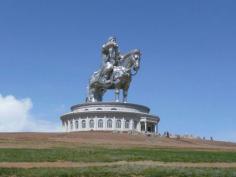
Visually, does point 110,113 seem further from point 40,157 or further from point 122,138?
point 40,157

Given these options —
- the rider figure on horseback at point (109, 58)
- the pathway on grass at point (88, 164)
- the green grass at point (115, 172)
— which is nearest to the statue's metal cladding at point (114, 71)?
the rider figure on horseback at point (109, 58)

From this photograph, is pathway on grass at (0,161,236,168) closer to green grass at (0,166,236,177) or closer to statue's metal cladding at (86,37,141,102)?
green grass at (0,166,236,177)

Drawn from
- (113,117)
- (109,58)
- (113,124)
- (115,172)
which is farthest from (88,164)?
(109,58)

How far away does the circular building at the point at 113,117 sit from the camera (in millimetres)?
101500

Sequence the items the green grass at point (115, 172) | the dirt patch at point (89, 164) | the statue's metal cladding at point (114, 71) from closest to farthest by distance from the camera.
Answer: the green grass at point (115, 172), the dirt patch at point (89, 164), the statue's metal cladding at point (114, 71)

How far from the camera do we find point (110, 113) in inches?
3981

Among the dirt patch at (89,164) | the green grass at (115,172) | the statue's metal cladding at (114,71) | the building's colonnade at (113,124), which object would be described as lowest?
the green grass at (115,172)

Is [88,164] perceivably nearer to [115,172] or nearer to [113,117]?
[115,172]

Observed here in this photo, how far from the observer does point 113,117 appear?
10219cm

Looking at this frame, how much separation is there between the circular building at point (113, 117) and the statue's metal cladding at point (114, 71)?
2.35m

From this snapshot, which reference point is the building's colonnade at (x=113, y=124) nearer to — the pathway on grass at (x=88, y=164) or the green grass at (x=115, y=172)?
the pathway on grass at (x=88, y=164)

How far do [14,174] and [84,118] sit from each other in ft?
254

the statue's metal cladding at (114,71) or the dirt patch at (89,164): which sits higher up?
the statue's metal cladding at (114,71)

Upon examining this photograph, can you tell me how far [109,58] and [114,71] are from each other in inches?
137
